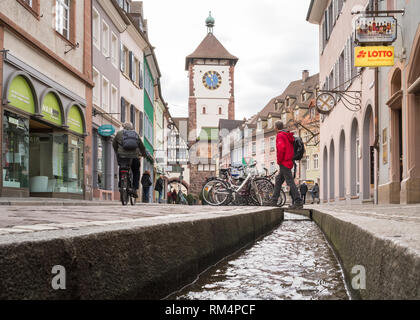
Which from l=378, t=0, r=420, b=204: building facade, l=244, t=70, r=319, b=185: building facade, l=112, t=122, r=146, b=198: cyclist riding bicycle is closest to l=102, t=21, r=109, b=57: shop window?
l=378, t=0, r=420, b=204: building facade

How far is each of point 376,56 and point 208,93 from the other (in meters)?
63.8

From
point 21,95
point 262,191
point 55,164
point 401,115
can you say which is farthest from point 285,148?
point 55,164

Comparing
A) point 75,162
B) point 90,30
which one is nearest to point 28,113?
point 75,162

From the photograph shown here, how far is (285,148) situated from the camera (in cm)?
1101

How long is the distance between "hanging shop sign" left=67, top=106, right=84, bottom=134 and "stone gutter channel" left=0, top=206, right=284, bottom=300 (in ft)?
46.3

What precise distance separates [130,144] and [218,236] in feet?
21.7

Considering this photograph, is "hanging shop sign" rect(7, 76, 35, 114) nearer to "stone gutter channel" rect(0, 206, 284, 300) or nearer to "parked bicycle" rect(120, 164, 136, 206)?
"parked bicycle" rect(120, 164, 136, 206)

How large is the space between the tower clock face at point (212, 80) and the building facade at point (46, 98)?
56.6m

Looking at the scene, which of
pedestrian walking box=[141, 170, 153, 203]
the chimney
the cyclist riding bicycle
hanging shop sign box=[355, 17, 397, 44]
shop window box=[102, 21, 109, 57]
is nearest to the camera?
the cyclist riding bicycle

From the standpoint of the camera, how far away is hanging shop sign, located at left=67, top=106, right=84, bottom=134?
1744cm

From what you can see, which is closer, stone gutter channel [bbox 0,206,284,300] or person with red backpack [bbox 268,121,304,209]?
stone gutter channel [bbox 0,206,284,300]
